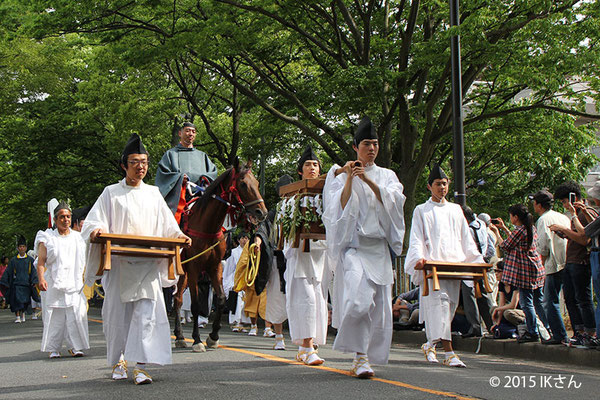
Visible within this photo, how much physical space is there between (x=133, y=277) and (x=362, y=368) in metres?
2.25

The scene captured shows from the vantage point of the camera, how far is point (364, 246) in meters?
7.37

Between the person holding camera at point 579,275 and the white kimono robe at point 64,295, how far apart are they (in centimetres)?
631

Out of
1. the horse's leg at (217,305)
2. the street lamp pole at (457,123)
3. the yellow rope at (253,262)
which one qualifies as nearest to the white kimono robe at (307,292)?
the horse's leg at (217,305)

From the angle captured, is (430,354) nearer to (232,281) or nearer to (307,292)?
(307,292)

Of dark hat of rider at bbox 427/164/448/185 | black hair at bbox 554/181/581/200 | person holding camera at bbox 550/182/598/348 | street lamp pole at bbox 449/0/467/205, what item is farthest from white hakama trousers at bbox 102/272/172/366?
street lamp pole at bbox 449/0/467/205

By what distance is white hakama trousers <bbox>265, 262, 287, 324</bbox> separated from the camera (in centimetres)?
1203

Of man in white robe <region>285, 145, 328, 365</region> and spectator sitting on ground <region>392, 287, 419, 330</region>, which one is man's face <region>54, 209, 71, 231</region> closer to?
man in white robe <region>285, 145, 328, 365</region>

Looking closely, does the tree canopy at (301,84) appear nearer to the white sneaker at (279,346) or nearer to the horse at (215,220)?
the horse at (215,220)

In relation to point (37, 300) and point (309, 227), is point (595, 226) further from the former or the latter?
point (37, 300)

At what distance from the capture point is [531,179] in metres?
28.1

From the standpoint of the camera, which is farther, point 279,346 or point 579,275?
point 279,346

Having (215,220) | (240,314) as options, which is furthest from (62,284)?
(240,314)

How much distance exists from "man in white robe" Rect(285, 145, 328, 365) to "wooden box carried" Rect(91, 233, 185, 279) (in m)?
2.10

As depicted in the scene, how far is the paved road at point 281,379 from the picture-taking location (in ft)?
20.4
